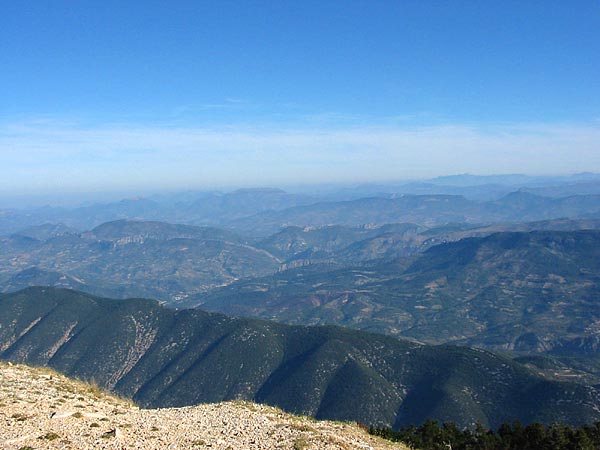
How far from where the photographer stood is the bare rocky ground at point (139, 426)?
26594mm

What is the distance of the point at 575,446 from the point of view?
5044 centimetres

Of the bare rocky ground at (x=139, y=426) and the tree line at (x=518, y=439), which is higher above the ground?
the bare rocky ground at (x=139, y=426)

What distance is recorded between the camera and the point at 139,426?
97.6 feet

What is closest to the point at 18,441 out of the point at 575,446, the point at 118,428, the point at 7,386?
the point at 118,428

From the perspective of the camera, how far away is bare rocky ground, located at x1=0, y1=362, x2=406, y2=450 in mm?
26594

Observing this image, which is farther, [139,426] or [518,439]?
[518,439]

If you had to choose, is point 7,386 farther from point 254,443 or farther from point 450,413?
point 450,413

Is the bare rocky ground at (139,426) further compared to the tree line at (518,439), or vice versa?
the tree line at (518,439)

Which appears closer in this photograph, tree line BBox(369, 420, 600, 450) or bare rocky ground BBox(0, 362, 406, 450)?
bare rocky ground BBox(0, 362, 406, 450)

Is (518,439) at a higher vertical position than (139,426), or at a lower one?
lower

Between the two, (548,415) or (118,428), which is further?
(548,415)

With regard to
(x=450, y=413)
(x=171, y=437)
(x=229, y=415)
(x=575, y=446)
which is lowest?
(x=450, y=413)

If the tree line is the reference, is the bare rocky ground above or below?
above

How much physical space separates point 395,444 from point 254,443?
12477 mm
